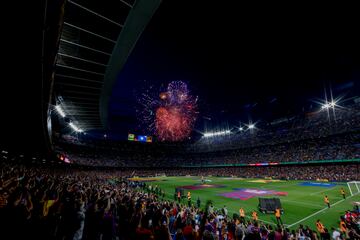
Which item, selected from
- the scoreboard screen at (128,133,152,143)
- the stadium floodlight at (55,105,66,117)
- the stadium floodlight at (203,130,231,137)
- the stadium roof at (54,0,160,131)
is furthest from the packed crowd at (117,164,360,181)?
the stadium roof at (54,0,160,131)

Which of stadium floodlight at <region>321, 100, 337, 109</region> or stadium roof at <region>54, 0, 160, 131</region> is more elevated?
stadium floodlight at <region>321, 100, 337, 109</region>

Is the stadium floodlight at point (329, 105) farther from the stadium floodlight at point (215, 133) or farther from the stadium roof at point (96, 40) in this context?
the stadium roof at point (96, 40)

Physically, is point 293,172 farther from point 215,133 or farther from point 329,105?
point 215,133

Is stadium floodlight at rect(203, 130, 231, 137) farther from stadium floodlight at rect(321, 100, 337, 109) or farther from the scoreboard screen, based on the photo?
stadium floodlight at rect(321, 100, 337, 109)

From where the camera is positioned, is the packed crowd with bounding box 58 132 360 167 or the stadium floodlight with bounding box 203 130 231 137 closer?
the packed crowd with bounding box 58 132 360 167

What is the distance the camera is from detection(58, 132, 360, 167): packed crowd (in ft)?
163

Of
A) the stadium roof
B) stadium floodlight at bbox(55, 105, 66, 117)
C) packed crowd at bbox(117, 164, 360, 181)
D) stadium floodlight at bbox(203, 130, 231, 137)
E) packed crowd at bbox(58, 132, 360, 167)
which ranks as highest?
stadium floodlight at bbox(203, 130, 231, 137)

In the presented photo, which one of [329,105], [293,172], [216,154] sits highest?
[329,105]

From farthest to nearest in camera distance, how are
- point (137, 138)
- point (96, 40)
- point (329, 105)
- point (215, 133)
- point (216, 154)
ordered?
point (215, 133) → point (137, 138) → point (216, 154) → point (329, 105) → point (96, 40)

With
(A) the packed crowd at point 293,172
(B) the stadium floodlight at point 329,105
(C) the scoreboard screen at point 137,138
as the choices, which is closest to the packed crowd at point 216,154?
(A) the packed crowd at point 293,172

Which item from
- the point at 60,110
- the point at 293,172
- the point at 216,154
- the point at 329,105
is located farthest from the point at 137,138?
the point at 329,105

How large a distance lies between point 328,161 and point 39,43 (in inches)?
2441

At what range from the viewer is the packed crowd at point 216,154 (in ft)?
163

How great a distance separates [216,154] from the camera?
8888cm
